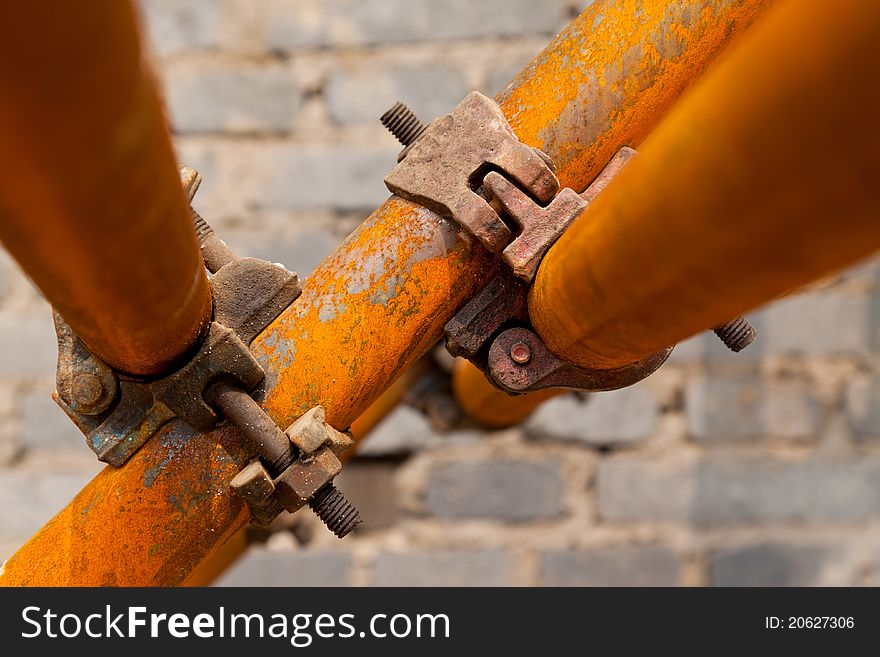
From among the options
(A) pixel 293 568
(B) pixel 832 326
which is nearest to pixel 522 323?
(A) pixel 293 568

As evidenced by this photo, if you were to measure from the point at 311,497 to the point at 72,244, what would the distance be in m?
0.27

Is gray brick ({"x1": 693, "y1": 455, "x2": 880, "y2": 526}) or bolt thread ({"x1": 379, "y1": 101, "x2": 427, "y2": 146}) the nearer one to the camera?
bolt thread ({"x1": 379, "y1": 101, "x2": 427, "y2": 146})

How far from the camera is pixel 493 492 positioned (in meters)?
1.78

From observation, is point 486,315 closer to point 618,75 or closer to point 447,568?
point 618,75

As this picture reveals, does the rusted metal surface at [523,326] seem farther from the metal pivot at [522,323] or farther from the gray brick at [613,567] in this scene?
the gray brick at [613,567]

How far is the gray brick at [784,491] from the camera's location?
1.77 metres

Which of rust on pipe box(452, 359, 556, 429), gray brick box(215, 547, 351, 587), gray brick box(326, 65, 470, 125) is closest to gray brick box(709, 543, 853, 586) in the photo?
gray brick box(215, 547, 351, 587)

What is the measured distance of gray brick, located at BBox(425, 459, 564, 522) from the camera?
178cm

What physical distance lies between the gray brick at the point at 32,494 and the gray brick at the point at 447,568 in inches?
23.3

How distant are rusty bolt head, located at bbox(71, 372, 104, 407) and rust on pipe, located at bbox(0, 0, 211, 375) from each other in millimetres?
136

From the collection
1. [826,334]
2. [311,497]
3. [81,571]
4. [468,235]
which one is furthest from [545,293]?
[826,334]

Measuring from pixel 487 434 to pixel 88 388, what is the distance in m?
1.25

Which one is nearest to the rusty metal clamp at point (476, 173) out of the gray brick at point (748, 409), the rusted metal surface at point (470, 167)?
the rusted metal surface at point (470, 167)

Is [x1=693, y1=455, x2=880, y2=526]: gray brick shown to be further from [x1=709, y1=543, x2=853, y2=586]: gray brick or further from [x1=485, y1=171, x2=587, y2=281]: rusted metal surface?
[x1=485, y1=171, x2=587, y2=281]: rusted metal surface
